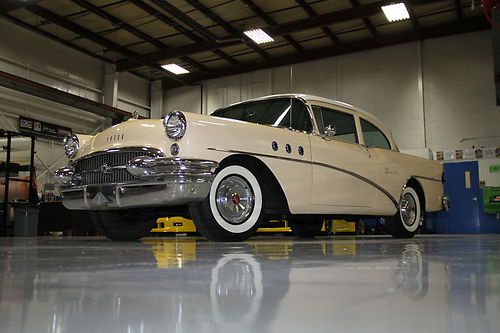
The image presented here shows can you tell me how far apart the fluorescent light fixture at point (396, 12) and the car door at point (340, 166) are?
8229 millimetres

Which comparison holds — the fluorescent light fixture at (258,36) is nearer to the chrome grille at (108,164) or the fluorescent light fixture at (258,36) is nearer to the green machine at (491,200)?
the green machine at (491,200)

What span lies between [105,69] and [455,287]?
17.7 meters

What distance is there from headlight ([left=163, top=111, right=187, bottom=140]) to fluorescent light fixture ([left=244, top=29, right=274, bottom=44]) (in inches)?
433

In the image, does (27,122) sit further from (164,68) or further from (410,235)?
(410,235)

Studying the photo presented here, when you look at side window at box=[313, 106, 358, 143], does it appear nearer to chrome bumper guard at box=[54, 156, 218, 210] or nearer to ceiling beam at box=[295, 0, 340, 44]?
chrome bumper guard at box=[54, 156, 218, 210]

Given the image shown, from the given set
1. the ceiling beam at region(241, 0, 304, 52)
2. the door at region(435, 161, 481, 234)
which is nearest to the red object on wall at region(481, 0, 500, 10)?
the door at region(435, 161, 481, 234)

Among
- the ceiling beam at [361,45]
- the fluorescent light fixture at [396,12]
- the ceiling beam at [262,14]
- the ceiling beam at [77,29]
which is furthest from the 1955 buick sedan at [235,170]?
the ceiling beam at [361,45]

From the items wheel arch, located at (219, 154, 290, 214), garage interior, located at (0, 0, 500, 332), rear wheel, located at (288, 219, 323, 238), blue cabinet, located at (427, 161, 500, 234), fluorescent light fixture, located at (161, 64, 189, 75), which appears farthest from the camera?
fluorescent light fixture, located at (161, 64, 189, 75)

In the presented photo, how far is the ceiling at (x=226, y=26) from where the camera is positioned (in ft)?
45.1

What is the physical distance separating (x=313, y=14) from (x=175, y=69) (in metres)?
5.79

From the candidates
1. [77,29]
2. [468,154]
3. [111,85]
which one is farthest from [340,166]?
[111,85]

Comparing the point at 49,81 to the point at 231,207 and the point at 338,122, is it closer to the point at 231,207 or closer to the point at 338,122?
the point at 338,122

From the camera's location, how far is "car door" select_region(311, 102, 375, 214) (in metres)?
4.96

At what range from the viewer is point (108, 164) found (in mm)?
4469
